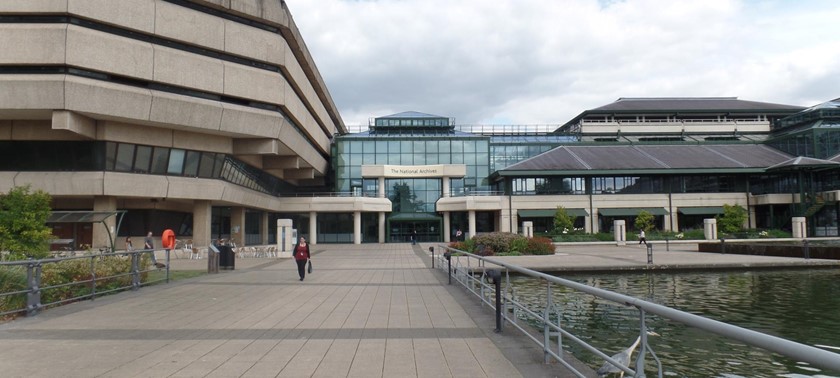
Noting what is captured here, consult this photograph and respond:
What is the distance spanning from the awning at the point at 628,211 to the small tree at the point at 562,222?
5.63m

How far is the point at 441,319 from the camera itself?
1031 cm

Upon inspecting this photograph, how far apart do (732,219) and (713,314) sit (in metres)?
43.9

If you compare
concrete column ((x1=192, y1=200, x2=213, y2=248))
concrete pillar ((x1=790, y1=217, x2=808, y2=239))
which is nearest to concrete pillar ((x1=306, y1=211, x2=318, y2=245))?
concrete column ((x1=192, y1=200, x2=213, y2=248))

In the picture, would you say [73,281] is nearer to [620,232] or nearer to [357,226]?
[620,232]

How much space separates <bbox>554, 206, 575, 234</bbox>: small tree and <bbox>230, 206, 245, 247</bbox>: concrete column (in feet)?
96.9

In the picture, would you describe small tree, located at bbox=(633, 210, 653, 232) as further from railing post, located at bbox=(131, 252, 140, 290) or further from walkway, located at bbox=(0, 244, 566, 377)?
railing post, located at bbox=(131, 252, 140, 290)

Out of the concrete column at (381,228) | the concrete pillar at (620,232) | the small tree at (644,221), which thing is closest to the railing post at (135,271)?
the concrete pillar at (620,232)

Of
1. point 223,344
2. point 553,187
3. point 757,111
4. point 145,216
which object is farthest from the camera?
point 757,111

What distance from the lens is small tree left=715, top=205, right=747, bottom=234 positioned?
5131 centimetres

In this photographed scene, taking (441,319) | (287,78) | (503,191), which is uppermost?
(287,78)

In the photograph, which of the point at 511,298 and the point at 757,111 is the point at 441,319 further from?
the point at 757,111

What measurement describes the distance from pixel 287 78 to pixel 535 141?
31.5 metres

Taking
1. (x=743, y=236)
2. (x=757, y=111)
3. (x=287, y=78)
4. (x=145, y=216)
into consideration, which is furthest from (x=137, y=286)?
(x=757, y=111)

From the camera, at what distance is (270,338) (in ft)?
28.1
